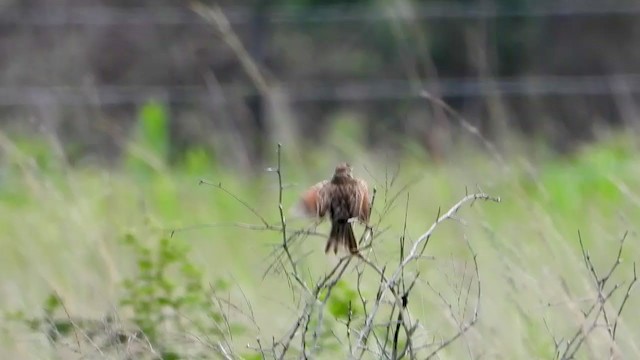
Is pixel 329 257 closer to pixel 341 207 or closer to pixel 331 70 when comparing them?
pixel 341 207

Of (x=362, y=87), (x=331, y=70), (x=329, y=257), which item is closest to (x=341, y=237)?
(x=329, y=257)

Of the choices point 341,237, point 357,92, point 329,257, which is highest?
point 357,92

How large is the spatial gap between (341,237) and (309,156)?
217 inches

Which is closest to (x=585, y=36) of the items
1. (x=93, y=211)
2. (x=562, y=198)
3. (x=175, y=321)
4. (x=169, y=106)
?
(x=169, y=106)

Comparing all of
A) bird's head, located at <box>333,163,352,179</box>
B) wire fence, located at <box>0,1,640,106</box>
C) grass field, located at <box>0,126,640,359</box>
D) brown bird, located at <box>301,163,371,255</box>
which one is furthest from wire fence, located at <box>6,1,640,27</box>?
brown bird, located at <box>301,163,371,255</box>

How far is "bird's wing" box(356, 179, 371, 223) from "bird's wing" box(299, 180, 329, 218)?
5cm

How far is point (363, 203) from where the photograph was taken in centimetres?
249

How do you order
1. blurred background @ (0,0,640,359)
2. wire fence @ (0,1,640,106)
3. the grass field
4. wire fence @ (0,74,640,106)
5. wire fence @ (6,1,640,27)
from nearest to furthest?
the grass field → blurred background @ (0,0,640,359) → wire fence @ (0,74,640,106) → wire fence @ (0,1,640,106) → wire fence @ (6,1,640,27)

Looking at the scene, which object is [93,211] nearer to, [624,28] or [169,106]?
[169,106]

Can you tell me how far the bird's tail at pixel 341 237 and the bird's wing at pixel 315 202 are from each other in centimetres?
3

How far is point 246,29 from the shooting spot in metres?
11.4

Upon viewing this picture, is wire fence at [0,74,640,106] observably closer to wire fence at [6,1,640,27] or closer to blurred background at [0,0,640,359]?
blurred background at [0,0,640,359]

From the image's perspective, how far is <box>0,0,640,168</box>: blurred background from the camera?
10.2 metres

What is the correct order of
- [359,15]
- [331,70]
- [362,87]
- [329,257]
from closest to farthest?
[329,257]
[362,87]
[359,15]
[331,70]
